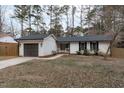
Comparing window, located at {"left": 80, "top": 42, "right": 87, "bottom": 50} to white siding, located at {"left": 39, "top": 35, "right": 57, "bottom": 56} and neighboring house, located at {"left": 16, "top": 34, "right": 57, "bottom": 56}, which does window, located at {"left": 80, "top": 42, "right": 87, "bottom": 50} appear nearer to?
white siding, located at {"left": 39, "top": 35, "right": 57, "bottom": 56}

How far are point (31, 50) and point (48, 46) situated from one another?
92.1 inches

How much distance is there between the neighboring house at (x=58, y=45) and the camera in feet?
80.7

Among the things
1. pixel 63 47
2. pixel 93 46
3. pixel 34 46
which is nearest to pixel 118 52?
pixel 93 46

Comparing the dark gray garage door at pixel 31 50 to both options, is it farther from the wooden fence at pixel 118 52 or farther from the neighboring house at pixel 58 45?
the wooden fence at pixel 118 52

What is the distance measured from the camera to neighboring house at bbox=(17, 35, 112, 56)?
80.7 ft

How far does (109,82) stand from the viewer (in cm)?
866

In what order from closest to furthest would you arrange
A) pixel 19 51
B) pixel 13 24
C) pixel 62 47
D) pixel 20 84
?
pixel 20 84 < pixel 19 51 < pixel 62 47 < pixel 13 24

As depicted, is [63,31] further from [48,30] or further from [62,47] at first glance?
[62,47]

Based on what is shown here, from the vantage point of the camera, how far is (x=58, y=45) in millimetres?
29516

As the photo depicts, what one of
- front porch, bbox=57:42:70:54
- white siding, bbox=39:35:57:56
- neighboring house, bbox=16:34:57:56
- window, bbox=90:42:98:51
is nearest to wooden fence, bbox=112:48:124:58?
window, bbox=90:42:98:51

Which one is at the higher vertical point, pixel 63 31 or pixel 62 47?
pixel 63 31
